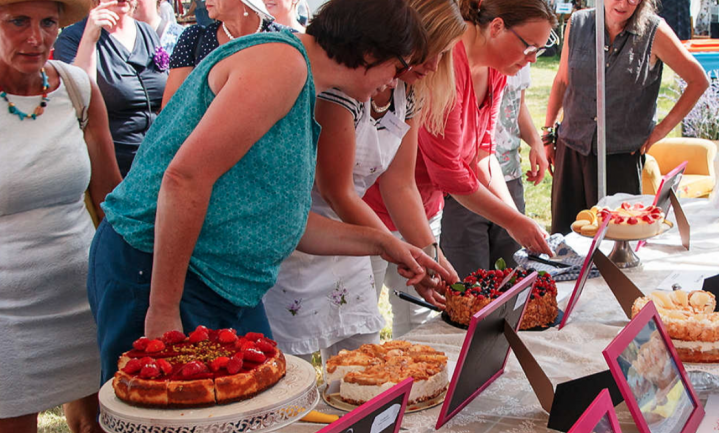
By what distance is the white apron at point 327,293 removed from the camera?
201 centimetres

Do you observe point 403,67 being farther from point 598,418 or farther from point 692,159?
point 692,159

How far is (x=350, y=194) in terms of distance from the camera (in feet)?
6.40

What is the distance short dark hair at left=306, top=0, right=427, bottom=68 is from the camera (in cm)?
154

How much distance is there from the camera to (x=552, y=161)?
4.33m

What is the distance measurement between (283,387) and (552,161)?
336 centimetres

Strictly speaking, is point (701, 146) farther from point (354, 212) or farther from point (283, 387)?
point (283, 387)

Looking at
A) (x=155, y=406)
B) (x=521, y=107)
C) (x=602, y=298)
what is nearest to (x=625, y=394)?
(x=155, y=406)

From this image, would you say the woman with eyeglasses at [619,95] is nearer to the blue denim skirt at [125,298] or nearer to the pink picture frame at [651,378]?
the pink picture frame at [651,378]

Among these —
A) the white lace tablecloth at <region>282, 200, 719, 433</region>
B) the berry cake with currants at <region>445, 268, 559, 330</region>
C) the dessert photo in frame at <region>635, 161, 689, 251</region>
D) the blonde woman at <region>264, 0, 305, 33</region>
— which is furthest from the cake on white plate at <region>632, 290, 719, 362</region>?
the blonde woman at <region>264, 0, 305, 33</region>

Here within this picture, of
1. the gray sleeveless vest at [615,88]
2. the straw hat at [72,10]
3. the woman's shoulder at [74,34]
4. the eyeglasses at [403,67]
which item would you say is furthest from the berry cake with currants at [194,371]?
the gray sleeveless vest at [615,88]

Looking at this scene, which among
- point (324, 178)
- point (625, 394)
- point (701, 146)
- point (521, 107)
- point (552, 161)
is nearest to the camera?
point (625, 394)

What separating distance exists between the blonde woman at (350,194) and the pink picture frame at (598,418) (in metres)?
1.02

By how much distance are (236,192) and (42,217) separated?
67 cm

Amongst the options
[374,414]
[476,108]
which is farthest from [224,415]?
[476,108]
